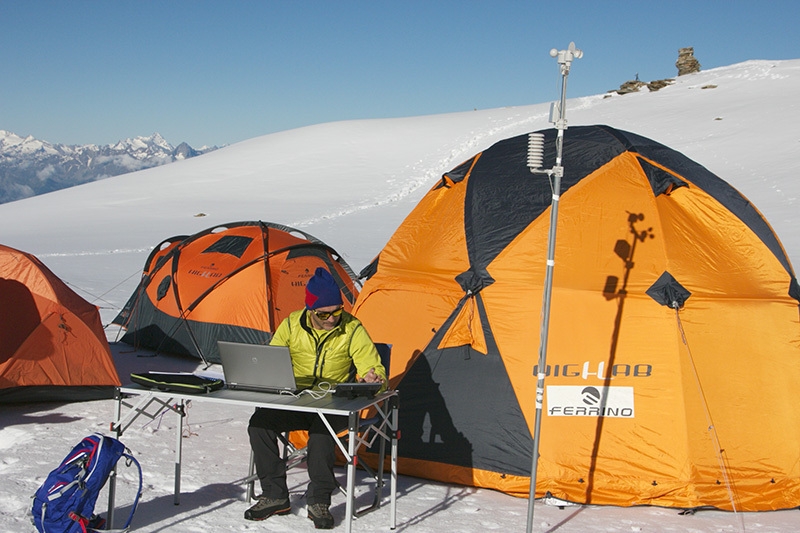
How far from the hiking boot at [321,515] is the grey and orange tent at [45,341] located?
4097mm

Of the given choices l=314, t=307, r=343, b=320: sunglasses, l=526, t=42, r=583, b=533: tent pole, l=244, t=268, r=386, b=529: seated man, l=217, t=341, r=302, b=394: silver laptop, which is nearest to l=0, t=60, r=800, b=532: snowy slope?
l=244, t=268, r=386, b=529: seated man

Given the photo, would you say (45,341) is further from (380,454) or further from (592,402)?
(592,402)

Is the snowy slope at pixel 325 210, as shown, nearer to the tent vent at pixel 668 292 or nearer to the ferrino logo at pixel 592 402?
the ferrino logo at pixel 592 402

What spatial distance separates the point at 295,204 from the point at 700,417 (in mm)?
28330

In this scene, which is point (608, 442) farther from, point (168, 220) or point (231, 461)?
point (168, 220)

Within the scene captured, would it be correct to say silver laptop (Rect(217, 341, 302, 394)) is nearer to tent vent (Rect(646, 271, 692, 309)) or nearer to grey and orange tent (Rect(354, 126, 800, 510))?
grey and orange tent (Rect(354, 126, 800, 510))

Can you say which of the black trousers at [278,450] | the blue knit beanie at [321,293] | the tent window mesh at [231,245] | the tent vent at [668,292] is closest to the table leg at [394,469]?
the black trousers at [278,450]

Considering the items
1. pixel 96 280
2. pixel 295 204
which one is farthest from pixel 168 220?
pixel 96 280

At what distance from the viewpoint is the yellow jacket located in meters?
5.68

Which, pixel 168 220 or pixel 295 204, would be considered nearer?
pixel 168 220

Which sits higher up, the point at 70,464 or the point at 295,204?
the point at 295,204

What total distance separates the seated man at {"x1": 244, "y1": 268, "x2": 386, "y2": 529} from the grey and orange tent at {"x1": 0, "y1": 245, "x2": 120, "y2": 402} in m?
3.57

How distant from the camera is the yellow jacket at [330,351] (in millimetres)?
5680

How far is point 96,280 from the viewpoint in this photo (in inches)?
712
